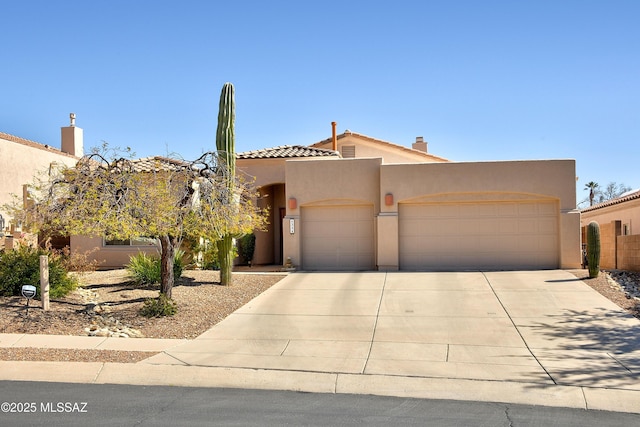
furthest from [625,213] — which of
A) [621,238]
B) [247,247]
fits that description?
[247,247]

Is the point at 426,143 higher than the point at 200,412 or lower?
higher

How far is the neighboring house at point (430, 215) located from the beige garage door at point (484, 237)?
0.11 ft

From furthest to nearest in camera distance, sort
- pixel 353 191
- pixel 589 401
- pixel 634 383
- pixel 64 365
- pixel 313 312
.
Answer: pixel 353 191
pixel 313 312
pixel 64 365
pixel 634 383
pixel 589 401

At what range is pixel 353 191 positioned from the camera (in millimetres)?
20578

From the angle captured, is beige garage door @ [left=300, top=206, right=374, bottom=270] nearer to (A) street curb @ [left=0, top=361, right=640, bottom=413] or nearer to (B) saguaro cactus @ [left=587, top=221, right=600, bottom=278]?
(B) saguaro cactus @ [left=587, top=221, right=600, bottom=278]

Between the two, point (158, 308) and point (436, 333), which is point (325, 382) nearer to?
point (436, 333)

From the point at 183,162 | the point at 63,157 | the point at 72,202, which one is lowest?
the point at 72,202

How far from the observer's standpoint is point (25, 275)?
1425 centimetres

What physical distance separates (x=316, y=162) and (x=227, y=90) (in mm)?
4946

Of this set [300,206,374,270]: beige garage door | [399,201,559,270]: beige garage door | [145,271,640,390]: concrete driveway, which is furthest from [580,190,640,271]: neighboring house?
[300,206,374,270]: beige garage door

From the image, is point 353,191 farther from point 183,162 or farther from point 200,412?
point 200,412

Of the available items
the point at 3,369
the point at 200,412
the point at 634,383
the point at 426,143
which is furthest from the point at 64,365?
the point at 426,143

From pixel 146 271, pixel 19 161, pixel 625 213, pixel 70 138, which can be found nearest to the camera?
pixel 146 271

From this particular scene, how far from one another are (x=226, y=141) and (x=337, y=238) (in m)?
5.99
